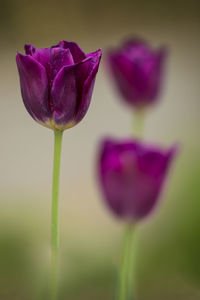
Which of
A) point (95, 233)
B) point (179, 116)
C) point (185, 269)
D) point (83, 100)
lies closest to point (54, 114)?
point (83, 100)

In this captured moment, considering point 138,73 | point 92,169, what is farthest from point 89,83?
point 92,169

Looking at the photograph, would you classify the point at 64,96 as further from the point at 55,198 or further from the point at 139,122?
the point at 139,122

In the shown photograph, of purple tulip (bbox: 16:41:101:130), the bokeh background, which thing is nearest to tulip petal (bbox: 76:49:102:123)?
purple tulip (bbox: 16:41:101:130)

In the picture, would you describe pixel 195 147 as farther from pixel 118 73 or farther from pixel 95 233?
pixel 118 73

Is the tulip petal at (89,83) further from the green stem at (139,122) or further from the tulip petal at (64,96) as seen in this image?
the green stem at (139,122)

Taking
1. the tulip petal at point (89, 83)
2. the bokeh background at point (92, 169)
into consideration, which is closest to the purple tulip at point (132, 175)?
the tulip petal at point (89, 83)

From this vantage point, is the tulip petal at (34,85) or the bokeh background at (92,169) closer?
the tulip petal at (34,85)

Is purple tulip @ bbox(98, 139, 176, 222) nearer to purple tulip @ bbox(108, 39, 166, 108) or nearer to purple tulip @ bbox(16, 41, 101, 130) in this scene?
purple tulip @ bbox(16, 41, 101, 130)
